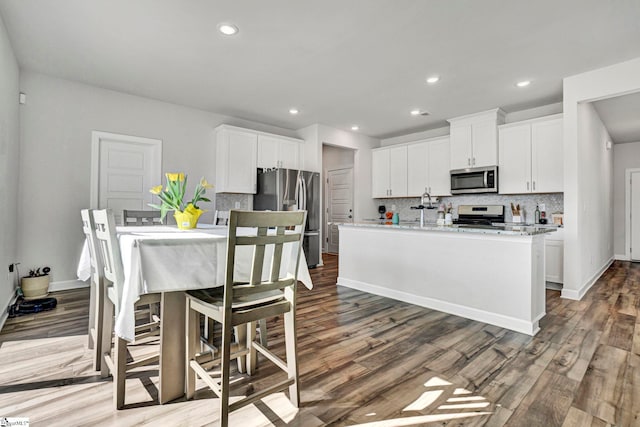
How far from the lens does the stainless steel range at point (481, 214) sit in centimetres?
502

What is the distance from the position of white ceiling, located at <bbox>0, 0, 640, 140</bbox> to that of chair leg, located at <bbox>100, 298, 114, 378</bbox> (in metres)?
2.23

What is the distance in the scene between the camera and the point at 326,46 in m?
3.00

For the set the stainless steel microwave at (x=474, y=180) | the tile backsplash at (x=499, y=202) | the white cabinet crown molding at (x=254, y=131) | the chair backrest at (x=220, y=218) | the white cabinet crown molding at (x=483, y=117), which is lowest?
the chair backrest at (x=220, y=218)

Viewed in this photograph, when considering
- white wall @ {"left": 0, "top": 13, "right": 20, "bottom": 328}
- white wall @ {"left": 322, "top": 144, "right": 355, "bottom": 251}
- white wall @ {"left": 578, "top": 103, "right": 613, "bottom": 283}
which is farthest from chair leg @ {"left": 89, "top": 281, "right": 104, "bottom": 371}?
white wall @ {"left": 322, "top": 144, "right": 355, "bottom": 251}

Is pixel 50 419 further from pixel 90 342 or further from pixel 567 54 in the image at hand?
pixel 567 54

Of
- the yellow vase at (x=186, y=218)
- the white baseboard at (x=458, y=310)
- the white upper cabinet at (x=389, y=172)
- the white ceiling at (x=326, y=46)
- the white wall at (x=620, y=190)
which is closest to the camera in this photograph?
the yellow vase at (x=186, y=218)

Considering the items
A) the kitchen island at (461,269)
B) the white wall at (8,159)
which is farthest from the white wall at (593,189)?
the white wall at (8,159)

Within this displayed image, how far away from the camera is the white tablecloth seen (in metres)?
1.41

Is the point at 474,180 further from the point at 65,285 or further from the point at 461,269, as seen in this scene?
the point at 65,285

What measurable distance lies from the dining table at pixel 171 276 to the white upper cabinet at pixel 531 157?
430 cm

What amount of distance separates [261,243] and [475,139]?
4773 millimetres

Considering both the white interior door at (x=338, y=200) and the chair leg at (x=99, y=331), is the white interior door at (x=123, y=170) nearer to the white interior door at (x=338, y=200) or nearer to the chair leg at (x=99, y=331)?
the chair leg at (x=99, y=331)

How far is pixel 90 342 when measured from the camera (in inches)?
88.7

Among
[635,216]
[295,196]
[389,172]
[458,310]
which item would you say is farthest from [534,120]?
[635,216]
